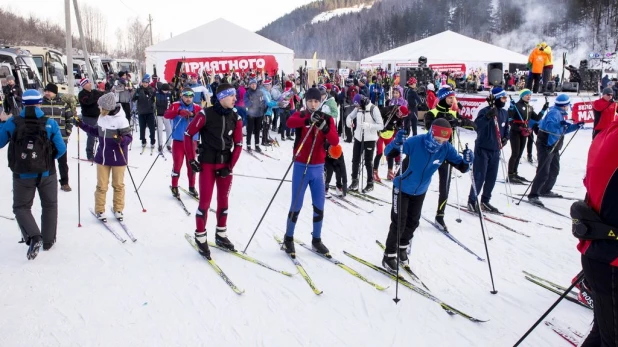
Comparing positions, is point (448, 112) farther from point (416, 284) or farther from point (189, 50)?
point (189, 50)

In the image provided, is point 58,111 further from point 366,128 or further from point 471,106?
point 471,106

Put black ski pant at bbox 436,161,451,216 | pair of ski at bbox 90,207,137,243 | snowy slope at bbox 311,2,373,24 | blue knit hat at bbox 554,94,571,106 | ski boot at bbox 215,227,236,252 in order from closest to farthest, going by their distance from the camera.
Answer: ski boot at bbox 215,227,236,252 < pair of ski at bbox 90,207,137,243 < black ski pant at bbox 436,161,451,216 < blue knit hat at bbox 554,94,571,106 < snowy slope at bbox 311,2,373,24

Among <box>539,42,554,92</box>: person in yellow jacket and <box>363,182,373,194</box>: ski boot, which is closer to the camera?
<box>363,182,373,194</box>: ski boot

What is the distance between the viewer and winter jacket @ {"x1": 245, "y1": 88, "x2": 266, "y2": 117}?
432 inches

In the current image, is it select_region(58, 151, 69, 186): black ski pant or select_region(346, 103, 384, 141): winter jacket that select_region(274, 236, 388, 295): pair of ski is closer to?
select_region(346, 103, 384, 141): winter jacket

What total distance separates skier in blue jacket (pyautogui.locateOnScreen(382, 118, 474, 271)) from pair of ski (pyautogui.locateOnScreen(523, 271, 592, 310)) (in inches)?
53.5

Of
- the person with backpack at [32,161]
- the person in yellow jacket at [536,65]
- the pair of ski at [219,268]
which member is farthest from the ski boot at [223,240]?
the person in yellow jacket at [536,65]

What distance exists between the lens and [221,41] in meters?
23.6

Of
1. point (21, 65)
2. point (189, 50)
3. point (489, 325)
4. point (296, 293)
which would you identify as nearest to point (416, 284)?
point (489, 325)

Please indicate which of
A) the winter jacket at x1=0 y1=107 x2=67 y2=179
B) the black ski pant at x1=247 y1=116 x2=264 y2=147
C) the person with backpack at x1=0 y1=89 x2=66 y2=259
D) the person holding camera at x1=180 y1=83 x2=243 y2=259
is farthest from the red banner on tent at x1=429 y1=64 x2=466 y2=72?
the person with backpack at x1=0 y1=89 x2=66 y2=259

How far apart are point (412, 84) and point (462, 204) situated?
6.59 metres

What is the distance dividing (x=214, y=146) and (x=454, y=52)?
89.4ft

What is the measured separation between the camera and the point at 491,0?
69562 mm

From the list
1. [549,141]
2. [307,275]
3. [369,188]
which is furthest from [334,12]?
[307,275]
